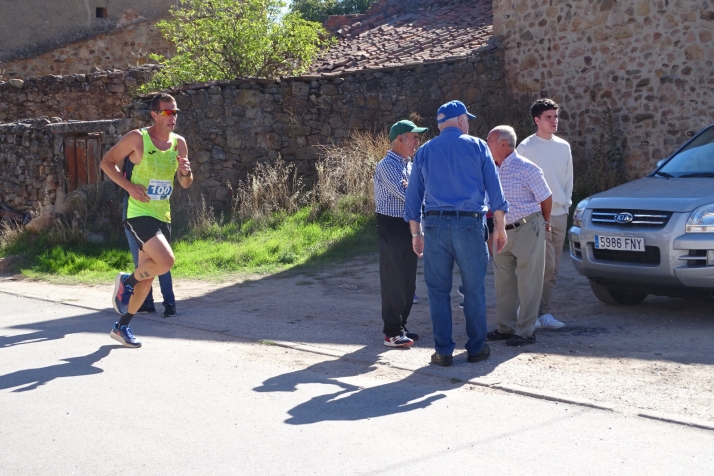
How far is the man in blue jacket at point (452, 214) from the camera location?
5805 millimetres

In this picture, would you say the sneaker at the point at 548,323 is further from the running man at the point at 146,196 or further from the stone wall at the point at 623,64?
the stone wall at the point at 623,64

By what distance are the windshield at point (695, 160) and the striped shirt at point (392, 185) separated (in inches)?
114

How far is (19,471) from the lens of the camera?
13.8 ft

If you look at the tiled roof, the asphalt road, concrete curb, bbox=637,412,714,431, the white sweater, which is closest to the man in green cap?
the asphalt road

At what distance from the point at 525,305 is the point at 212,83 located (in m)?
9.21

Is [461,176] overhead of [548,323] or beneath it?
overhead

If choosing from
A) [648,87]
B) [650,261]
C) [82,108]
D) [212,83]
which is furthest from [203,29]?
[650,261]

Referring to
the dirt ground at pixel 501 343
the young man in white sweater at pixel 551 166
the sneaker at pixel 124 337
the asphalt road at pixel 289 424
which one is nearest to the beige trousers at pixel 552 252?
the young man in white sweater at pixel 551 166

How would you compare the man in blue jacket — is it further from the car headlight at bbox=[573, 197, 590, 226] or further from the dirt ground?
the car headlight at bbox=[573, 197, 590, 226]

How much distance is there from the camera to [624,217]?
23.9ft

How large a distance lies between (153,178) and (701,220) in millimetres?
4539

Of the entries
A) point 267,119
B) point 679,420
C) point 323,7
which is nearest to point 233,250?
point 267,119

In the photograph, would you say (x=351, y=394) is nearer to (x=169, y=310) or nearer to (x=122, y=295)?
(x=122, y=295)


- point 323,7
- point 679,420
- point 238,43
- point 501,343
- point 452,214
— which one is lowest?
point 501,343
